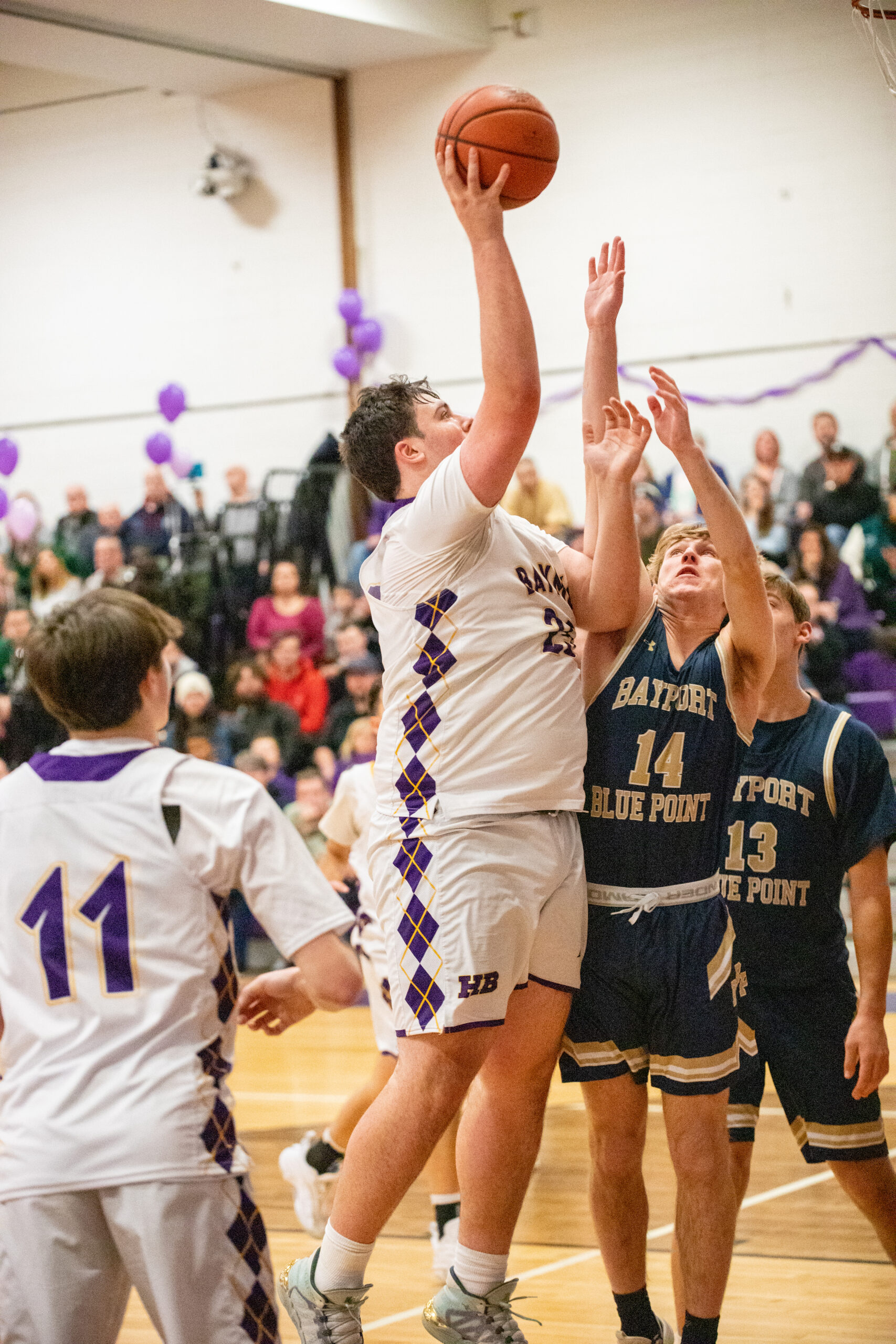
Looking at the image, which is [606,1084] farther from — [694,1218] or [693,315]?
[693,315]

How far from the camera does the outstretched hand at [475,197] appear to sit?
10.8 feet

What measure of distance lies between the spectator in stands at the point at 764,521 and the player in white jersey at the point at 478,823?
24.2ft

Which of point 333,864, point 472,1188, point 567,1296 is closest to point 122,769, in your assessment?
point 472,1188

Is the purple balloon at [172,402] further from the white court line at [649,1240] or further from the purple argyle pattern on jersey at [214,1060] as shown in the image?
the purple argyle pattern on jersey at [214,1060]

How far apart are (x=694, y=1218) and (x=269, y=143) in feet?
41.9

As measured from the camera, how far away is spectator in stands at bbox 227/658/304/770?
11016 millimetres

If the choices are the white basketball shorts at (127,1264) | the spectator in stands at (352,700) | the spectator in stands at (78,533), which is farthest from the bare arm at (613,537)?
the spectator in stands at (78,533)

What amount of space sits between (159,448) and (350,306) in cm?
214

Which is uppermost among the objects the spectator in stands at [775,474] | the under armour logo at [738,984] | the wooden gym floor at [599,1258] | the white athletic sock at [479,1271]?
the spectator in stands at [775,474]

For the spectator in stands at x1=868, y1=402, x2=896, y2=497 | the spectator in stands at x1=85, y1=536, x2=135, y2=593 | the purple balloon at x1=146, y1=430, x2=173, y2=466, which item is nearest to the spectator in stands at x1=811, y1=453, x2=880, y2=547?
the spectator in stands at x1=868, y1=402, x2=896, y2=497

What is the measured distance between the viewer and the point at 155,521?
42.1ft

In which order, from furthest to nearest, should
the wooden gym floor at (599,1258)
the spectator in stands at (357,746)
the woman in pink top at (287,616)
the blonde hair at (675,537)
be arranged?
the woman in pink top at (287,616)
the spectator in stands at (357,746)
the wooden gym floor at (599,1258)
the blonde hair at (675,537)

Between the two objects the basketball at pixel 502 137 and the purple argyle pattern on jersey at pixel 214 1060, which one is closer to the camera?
the purple argyle pattern on jersey at pixel 214 1060

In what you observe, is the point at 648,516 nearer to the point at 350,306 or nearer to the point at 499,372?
the point at 350,306
